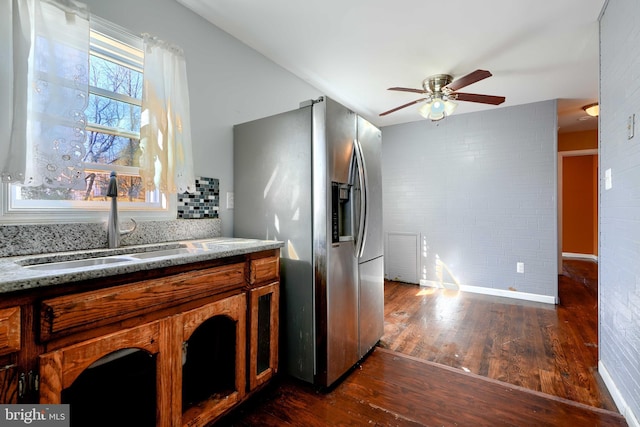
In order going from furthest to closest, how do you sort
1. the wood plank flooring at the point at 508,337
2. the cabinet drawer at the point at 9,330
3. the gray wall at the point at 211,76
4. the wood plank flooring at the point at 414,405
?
the wood plank flooring at the point at 508,337 → the gray wall at the point at 211,76 → the wood plank flooring at the point at 414,405 → the cabinet drawer at the point at 9,330

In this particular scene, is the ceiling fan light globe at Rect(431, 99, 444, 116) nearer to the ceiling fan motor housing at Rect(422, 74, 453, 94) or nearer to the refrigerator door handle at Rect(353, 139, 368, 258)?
the ceiling fan motor housing at Rect(422, 74, 453, 94)

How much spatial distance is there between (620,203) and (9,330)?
275cm

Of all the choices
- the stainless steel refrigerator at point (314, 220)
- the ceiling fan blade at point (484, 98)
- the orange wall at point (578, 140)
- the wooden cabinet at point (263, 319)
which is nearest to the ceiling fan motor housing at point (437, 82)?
the ceiling fan blade at point (484, 98)

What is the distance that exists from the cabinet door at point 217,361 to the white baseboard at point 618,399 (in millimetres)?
2000

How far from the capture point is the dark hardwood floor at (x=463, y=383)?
5.20 ft

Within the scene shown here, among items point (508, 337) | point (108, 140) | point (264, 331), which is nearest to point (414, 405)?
point (264, 331)

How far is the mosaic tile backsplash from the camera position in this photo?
1964 millimetres

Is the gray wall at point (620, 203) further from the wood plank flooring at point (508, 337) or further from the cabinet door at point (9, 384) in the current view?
the cabinet door at point (9, 384)

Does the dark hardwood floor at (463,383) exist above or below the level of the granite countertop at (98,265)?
below

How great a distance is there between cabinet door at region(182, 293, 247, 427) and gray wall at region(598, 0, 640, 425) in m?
1.99

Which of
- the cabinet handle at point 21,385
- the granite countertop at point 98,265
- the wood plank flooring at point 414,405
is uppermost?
the granite countertop at point 98,265

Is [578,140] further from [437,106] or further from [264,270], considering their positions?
[264,270]

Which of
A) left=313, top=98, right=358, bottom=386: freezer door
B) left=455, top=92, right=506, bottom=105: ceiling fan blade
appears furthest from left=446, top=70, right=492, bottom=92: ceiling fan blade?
left=313, top=98, right=358, bottom=386: freezer door

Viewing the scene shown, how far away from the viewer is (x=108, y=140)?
64.0 inches
